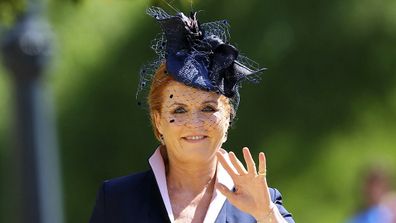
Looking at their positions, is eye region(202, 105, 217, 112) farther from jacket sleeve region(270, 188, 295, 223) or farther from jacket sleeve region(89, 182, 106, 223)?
jacket sleeve region(89, 182, 106, 223)

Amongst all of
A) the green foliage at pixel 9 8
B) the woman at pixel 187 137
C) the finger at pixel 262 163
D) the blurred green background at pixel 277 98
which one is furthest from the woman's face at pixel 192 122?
the blurred green background at pixel 277 98

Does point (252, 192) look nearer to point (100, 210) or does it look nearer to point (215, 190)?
point (215, 190)

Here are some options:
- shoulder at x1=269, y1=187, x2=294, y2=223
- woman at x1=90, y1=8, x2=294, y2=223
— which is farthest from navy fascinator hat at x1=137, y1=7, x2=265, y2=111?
shoulder at x1=269, y1=187, x2=294, y2=223

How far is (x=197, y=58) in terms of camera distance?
551 centimetres

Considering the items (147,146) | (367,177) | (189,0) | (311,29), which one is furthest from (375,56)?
(189,0)

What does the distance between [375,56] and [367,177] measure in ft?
8.57

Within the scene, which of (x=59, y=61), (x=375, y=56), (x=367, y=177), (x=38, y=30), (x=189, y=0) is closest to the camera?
(x=189, y=0)

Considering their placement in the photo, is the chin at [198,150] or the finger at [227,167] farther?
the chin at [198,150]

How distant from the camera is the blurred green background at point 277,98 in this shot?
10656 millimetres

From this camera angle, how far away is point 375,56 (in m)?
11.3

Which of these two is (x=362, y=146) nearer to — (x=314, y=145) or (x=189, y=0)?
(x=314, y=145)

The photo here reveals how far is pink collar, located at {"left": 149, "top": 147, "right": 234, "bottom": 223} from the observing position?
542 centimetres

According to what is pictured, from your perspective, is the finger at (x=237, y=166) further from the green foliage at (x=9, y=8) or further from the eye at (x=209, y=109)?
the green foliage at (x=9, y=8)

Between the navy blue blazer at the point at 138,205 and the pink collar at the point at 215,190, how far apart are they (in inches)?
0.6
